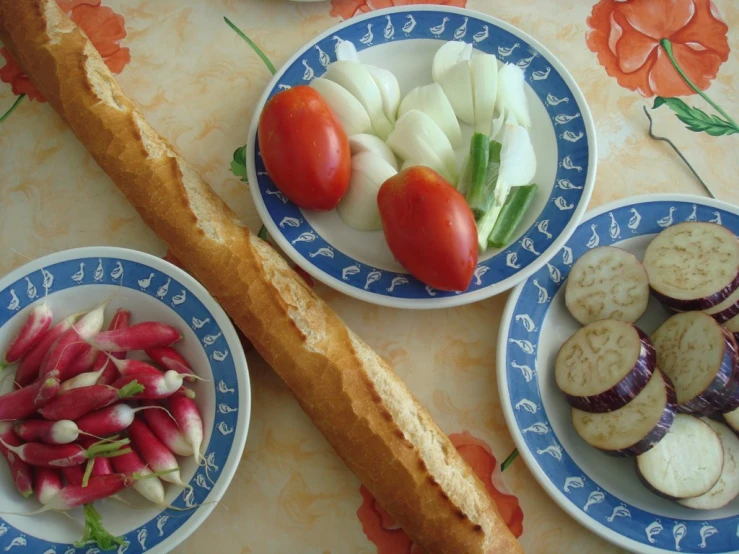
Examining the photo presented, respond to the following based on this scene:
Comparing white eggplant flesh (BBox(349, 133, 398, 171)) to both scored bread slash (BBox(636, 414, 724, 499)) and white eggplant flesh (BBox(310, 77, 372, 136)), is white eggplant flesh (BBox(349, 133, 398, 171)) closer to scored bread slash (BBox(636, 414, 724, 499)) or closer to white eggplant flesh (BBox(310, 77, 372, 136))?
white eggplant flesh (BBox(310, 77, 372, 136))

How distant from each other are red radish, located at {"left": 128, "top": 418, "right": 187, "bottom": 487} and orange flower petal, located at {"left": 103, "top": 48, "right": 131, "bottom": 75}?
748 mm

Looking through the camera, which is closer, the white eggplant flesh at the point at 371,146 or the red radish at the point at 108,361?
the red radish at the point at 108,361

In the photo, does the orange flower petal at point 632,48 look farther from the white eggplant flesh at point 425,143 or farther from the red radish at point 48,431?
the red radish at point 48,431

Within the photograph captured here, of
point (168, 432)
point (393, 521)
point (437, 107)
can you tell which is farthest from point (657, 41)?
point (168, 432)

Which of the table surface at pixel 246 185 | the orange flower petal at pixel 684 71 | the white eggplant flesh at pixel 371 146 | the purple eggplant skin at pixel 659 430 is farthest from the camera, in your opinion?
the orange flower petal at pixel 684 71

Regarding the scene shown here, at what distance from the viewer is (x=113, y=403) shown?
92 centimetres

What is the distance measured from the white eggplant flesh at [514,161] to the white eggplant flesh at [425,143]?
0.28 ft

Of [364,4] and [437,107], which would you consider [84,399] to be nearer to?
[437,107]

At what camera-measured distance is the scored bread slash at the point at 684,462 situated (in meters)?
0.88

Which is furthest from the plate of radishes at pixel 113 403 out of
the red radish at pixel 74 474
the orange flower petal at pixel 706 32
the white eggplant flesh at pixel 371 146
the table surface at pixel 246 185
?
the orange flower petal at pixel 706 32

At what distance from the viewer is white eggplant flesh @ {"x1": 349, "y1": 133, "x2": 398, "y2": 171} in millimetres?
1079

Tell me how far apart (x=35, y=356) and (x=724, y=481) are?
1.06 metres

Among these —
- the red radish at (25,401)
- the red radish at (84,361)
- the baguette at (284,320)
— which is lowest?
the red radish at (25,401)

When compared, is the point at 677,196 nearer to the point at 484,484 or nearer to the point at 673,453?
the point at 673,453
